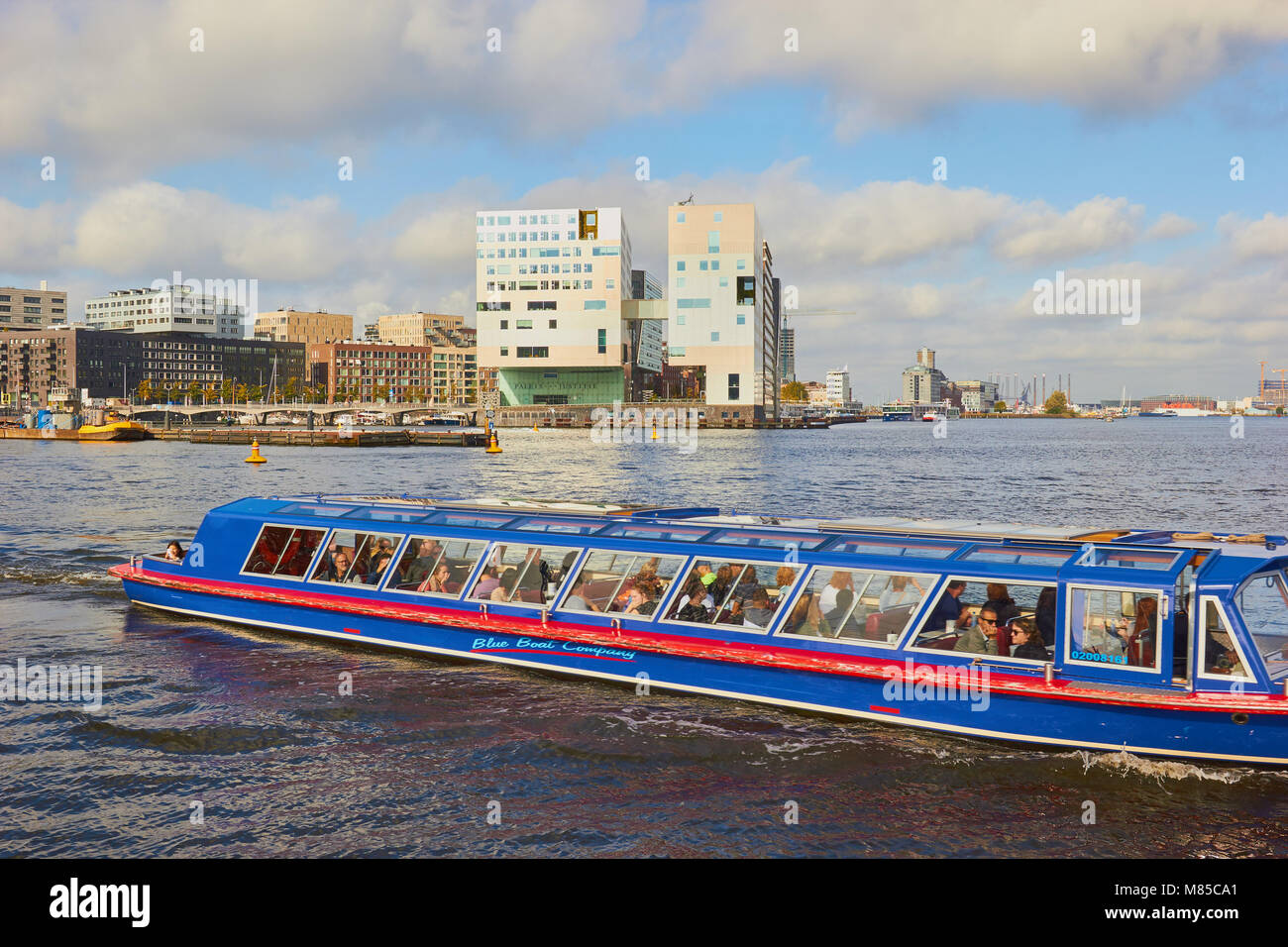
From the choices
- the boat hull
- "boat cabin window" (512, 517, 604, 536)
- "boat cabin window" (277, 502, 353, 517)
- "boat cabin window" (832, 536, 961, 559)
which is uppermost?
"boat cabin window" (277, 502, 353, 517)

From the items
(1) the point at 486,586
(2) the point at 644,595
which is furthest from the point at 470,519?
(2) the point at 644,595

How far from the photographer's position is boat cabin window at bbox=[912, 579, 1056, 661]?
13414 mm

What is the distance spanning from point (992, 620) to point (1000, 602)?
1.17 feet

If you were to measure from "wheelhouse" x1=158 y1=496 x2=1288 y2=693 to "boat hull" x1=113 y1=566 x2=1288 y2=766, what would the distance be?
288 millimetres

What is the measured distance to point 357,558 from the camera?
65.5 ft

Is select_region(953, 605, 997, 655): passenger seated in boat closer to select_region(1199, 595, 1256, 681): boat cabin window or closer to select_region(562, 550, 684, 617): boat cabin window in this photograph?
select_region(1199, 595, 1256, 681): boat cabin window

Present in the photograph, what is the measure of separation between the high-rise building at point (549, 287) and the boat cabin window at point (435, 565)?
145974 mm

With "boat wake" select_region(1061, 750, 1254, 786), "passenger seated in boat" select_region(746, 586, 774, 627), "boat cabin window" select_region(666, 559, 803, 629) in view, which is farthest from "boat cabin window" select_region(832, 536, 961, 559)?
"boat wake" select_region(1061, 750, 1254, 786)

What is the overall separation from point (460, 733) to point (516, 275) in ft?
504

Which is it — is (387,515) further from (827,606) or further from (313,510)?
(827,606)

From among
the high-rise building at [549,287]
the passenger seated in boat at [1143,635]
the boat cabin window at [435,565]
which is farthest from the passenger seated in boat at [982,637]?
the high-rise building at [549,287]

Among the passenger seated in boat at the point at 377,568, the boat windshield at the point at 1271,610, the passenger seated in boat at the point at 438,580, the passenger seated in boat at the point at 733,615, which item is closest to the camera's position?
the boat windshield at the point at 1271,610

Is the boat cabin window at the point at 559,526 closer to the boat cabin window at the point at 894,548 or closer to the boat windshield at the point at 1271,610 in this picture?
the boat cabin window at the point at 894,548

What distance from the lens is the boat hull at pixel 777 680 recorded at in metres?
12.2
